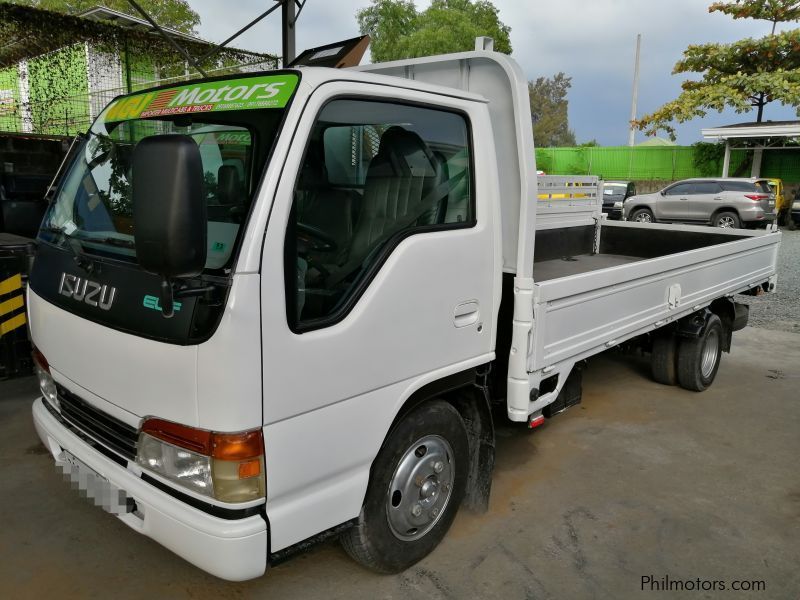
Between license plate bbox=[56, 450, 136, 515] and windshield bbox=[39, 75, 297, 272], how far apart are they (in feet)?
2.75

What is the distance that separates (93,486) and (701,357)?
4668 millimetres

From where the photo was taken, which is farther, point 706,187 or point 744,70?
point 744,70

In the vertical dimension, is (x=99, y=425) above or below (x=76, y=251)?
below

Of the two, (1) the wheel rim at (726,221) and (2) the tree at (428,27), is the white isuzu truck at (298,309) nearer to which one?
(1) the wheel rim at (726,221)

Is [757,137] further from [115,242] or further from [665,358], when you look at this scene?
[115,242]

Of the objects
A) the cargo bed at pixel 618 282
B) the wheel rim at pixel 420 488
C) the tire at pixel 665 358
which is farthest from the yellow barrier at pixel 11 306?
the tire at pixel 665 358

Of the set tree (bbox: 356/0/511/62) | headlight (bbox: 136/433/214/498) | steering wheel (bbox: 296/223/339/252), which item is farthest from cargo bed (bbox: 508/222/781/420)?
tree (bbox: 356/0/511/62)

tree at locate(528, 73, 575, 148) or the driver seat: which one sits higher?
tree at locate(528, 73, 575, 148)

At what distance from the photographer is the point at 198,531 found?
2.03m

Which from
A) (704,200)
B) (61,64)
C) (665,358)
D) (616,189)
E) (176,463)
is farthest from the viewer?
(616,189)

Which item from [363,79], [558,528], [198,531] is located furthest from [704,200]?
[198,531]

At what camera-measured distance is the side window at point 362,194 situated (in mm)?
2188

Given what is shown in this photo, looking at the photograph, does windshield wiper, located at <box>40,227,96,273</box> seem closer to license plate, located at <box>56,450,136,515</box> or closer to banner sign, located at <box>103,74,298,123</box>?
banner sign, located at <box>103,74,298,123</box>

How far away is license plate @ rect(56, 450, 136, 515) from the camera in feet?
7.47
